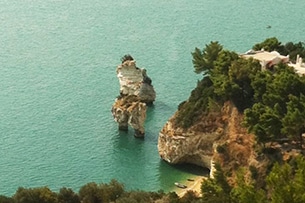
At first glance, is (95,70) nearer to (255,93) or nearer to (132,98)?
(132,98)

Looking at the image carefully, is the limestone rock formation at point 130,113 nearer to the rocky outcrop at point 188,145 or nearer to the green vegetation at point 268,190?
the rocky outcrop at point 188,145

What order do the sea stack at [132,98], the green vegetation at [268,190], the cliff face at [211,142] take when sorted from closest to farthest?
the green vegetation at [268,190], the cliff face at [211,142], the sea stack at [132,98]

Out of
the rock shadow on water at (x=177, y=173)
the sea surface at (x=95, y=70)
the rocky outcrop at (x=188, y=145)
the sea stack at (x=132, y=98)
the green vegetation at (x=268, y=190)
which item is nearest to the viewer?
the green vegetation at (x=268, y=190)

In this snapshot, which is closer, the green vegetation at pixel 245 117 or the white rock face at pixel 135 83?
the green vegetation at pixel 245 117

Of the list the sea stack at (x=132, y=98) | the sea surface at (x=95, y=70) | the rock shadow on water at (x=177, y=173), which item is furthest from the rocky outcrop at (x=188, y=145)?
the sea stack at (x=132, y=98)

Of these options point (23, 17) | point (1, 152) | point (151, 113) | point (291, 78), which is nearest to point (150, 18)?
point (23, 17)

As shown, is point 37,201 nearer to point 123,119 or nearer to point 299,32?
point 123,119
